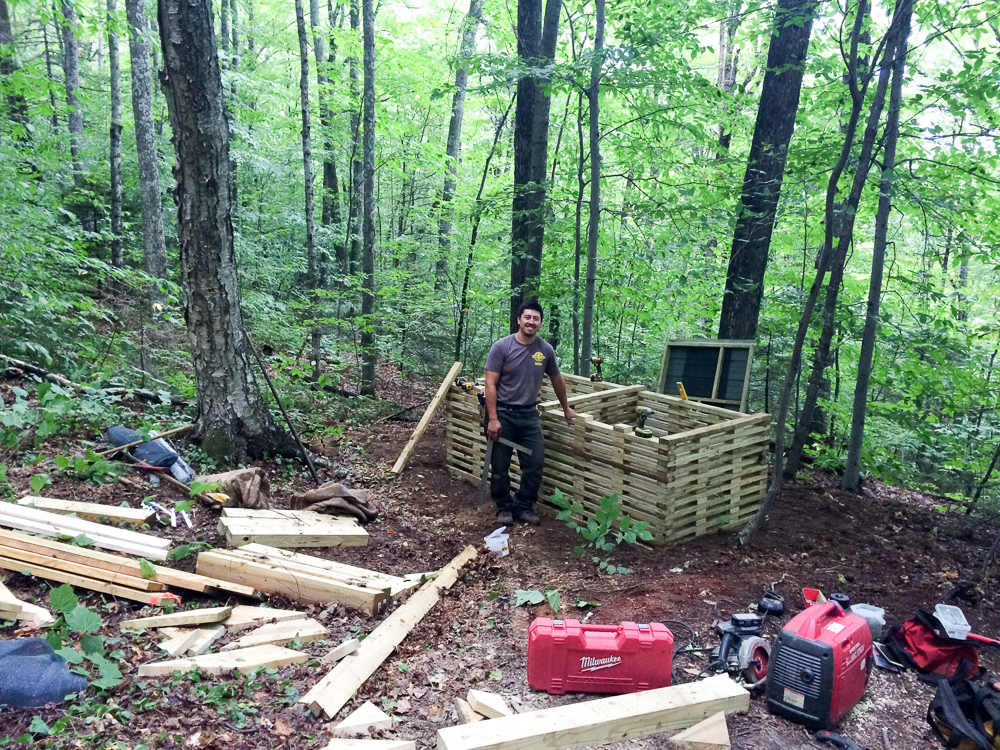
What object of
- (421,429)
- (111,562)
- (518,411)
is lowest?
(421,429)

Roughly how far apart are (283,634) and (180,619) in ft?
2.00

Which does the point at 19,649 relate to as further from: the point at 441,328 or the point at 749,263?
the point at 441,328

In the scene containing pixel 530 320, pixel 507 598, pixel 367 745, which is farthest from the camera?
pixel 530 320

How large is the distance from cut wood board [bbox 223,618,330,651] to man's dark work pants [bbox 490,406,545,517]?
268cm

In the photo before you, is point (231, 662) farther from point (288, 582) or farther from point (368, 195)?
point (368, 195)

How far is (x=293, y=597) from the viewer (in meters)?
4.43

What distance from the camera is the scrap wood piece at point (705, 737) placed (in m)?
3.03

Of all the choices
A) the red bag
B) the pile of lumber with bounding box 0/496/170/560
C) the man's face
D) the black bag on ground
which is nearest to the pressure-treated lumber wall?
the man's face

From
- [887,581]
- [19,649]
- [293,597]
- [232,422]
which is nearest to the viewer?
[19,649]

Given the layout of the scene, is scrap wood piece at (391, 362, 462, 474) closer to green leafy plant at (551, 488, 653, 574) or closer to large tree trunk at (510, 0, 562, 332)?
large tree trunk at (510, 0, 562, 332)

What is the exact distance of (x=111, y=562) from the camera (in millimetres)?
4207

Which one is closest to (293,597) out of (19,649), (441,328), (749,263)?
(19,649)

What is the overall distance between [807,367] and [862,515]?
11.9ft

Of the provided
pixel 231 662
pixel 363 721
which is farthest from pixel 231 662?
pixel 363 721
